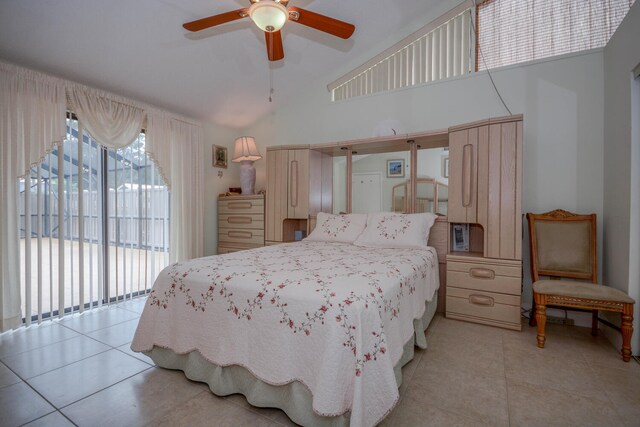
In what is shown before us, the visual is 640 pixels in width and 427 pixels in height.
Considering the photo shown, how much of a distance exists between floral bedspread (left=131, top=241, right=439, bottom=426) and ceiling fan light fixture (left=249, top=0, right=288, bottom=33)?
1451 millimetres

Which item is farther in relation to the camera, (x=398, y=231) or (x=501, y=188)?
(x=398, y=231)

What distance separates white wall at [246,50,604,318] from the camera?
259 centimetres

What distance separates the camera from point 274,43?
6.91ft

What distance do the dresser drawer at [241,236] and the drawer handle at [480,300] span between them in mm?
2414

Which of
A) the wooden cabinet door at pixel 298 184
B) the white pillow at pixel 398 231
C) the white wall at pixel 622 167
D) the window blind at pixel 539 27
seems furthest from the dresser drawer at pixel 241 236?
the white wall at pixel 622 167

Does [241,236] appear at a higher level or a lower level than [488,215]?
lower

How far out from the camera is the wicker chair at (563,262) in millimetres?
2068

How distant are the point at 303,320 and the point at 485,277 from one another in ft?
6.50

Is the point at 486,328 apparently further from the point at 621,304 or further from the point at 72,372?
the point at 72,372

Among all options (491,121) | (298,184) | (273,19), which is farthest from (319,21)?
(298,184)

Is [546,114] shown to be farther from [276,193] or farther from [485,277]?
[276,193]

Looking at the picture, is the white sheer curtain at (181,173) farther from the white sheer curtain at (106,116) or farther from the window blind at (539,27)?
the window blind at (539,27)

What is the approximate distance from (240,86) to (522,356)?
3.76m

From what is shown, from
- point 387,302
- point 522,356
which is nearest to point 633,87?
point 522,356
